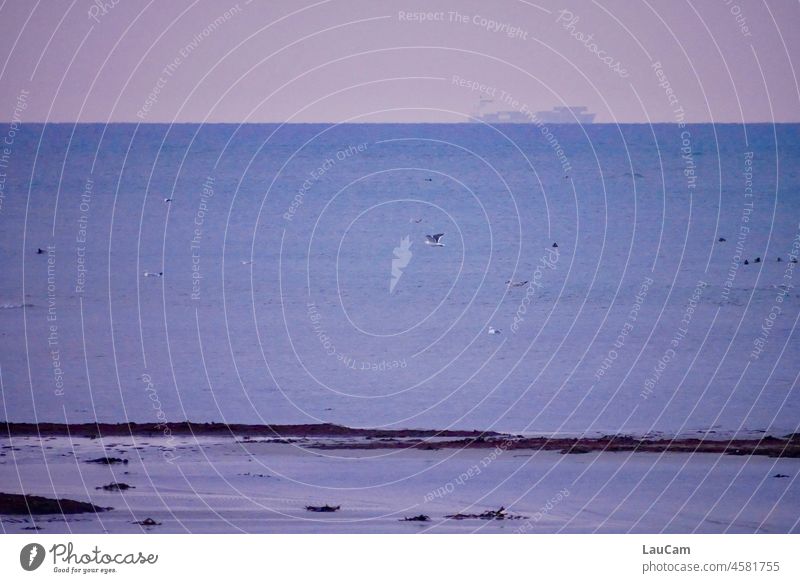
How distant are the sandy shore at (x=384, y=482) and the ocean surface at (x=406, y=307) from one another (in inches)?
13.5

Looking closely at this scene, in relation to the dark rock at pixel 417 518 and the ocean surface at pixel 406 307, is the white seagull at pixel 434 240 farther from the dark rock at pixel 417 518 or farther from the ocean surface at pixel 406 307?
the dark rock at pixel 417 518

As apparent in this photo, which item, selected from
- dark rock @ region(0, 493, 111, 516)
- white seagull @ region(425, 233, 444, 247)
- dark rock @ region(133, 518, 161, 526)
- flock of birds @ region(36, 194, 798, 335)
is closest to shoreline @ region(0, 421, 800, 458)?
dark rock @ region(0, 493, 111, 516)

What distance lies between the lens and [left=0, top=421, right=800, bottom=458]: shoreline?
6.77 m

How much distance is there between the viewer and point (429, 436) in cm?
701

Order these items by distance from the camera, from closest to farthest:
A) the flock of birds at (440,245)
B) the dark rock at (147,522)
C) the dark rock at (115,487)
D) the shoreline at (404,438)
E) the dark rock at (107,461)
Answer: the dark rock at (147,522) → the dark rock at (115,487) → the dark rock at (107,461) → the shoreline at (404,438) → the flock of birds at (440,245)

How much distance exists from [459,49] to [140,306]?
3814mm

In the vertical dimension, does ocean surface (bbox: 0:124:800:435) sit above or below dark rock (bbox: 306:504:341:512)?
above

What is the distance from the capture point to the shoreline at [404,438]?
6.77 metres

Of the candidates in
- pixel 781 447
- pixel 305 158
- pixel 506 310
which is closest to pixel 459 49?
pixel 506 310

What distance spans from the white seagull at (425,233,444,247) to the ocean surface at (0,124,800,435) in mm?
163

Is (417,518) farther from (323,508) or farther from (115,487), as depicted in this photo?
(115,487)

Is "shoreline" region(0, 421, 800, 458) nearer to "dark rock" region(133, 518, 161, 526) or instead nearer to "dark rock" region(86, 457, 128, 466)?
"dark rock" region(86, 457, 128, 466)

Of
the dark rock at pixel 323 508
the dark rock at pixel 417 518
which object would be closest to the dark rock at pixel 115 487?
the dark rock at pixel 323 508

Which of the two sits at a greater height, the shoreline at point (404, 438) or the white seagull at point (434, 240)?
the white seagull at point (434, 240)
